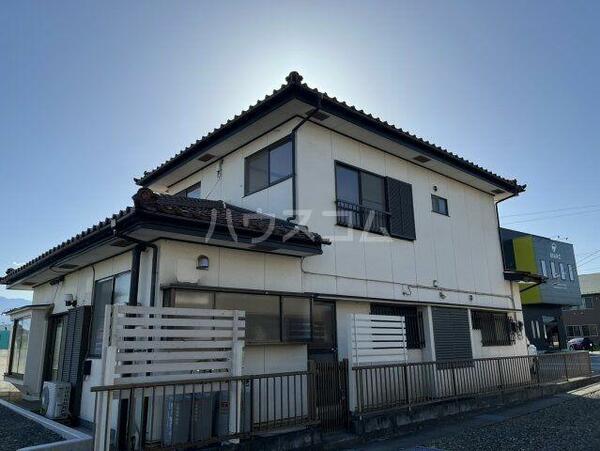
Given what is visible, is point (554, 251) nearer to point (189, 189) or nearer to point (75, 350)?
point (189, 189)

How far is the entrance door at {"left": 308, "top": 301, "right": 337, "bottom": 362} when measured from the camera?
8049mm

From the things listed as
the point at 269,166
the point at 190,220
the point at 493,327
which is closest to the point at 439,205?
the point at 493,327

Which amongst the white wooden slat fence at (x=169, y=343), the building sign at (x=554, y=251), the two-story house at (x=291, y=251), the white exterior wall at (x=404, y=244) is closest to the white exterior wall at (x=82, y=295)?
the two-story house at (x=291, y=251)

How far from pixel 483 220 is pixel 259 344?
896 centimetres

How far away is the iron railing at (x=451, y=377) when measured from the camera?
25.0 feet

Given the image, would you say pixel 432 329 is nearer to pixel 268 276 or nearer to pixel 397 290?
pixel 397 290

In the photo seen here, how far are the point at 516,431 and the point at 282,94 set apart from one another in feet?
23.2

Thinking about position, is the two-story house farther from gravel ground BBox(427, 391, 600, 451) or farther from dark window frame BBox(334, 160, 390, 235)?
gravel ground BBox(427, 391, 600, 451)

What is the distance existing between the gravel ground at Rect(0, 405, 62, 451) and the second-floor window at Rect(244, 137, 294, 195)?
552 centimetres

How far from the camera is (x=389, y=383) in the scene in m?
7.88

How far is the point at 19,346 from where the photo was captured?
1141cm

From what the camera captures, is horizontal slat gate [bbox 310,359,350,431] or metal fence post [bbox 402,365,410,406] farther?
metal fence post [bbox 402,365,410,406]

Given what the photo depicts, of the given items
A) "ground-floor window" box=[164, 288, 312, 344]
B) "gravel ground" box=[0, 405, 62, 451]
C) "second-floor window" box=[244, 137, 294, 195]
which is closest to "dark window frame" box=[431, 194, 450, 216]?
"second-floor window" box=[244, 137, 294, 195]

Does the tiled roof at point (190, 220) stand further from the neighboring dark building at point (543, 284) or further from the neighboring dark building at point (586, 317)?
the neighboring dark building at point (586, 317)
